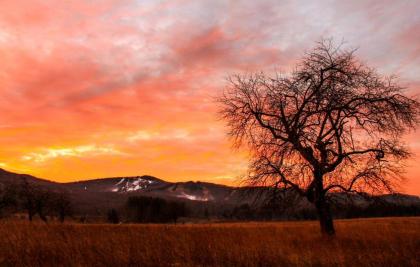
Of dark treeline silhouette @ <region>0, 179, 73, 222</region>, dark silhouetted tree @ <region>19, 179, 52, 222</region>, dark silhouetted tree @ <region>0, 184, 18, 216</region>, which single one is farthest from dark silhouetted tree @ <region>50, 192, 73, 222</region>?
dark silhouetted tree @ <region>0, 184, 18, 216</region>

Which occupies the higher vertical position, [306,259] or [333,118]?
[333,118]

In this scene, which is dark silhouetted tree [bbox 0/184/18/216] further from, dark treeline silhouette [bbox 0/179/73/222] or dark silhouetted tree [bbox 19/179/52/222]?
dark silhouetted tree [bbox 19/179/52/222]

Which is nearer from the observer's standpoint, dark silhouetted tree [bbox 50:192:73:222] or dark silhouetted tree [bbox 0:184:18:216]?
dark silhouetted tree [bbox 0:184:18:216]

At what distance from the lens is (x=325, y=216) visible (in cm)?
1902

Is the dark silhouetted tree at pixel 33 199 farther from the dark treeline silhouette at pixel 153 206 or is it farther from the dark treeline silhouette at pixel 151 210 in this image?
the dark treeline silhouette at pixel 151 210

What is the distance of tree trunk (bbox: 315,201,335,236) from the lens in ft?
62.3

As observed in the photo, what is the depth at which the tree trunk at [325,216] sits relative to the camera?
19.0m

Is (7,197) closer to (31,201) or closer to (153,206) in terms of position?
(31,201)

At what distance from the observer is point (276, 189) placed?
19.3 metres

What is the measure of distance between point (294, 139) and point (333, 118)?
83.6 inches

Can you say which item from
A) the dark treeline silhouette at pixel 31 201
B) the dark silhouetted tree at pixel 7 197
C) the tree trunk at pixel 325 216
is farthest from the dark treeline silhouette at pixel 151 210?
the tree trunk at pixel 325 216

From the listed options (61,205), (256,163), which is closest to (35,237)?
(256,163)

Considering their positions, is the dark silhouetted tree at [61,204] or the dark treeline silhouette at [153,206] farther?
the dark silhouetted tree at [61,204]

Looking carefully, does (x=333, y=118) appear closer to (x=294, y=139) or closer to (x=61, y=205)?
(x=294, y=139)
